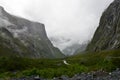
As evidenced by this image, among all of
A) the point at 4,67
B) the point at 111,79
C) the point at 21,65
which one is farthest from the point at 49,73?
the point at 21,65

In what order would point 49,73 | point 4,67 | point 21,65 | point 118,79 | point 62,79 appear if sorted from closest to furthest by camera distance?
point 118,79 → point 62,79 → point 49,73 → point 4,67 → point 21,65

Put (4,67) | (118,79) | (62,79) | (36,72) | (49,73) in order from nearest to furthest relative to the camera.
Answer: (118,79), (62,79), (49,73), (36,72), (4,67)

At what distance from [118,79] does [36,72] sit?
A: 63.8 feet

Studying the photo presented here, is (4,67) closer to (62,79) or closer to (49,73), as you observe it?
(49,73)

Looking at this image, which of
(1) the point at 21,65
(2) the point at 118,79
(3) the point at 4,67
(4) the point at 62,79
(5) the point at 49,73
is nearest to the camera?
(2) the point at 118,79

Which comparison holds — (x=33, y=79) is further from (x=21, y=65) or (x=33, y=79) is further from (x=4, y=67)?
(x=21, y=65)

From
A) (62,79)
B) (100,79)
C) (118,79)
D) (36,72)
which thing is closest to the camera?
(118,79)

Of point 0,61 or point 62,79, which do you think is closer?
point 62,79

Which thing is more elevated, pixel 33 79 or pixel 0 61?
pixel 0 61

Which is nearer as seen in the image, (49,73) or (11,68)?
(49,73)

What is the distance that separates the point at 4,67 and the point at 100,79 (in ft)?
438

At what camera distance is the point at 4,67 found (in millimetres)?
154000

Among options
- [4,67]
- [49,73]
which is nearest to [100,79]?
[49,73]

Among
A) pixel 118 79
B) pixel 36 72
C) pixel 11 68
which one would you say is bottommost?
pixel 118 79
